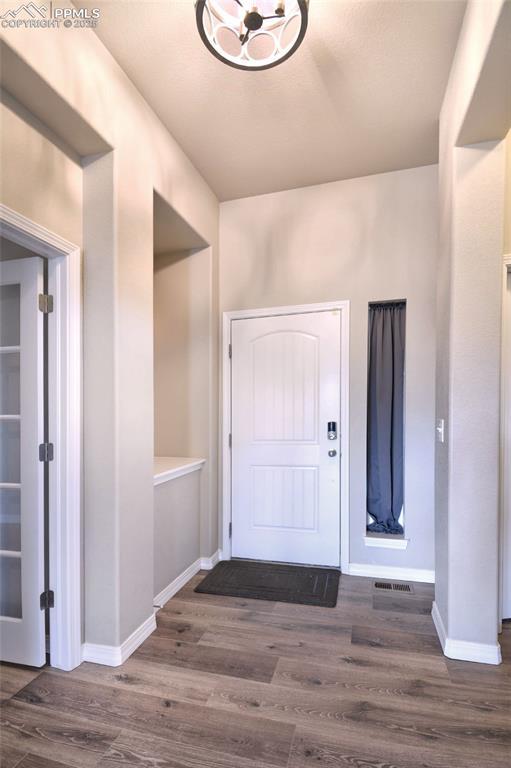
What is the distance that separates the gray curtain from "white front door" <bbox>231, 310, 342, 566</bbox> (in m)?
0.31

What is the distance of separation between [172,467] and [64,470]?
0.88 metres

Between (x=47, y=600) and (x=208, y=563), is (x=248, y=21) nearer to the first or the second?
(x=47, y=600)

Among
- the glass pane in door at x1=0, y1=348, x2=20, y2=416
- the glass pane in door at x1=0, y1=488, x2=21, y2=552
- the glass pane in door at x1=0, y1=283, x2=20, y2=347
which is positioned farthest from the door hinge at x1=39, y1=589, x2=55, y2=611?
the glass pane in door at x1=0, y1=283, x2=20, y2=347

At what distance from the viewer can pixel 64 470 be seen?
6.31 feet

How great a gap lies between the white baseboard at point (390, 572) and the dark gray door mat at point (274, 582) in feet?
0.47

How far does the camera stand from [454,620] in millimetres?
1992

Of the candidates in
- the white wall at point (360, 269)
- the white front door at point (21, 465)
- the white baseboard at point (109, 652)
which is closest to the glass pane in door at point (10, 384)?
the white front door at point (21, 465)

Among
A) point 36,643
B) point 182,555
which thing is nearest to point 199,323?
point 182,555

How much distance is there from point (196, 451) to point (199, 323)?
105cm

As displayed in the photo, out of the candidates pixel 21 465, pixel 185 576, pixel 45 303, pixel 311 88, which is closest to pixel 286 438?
pixel 185 576

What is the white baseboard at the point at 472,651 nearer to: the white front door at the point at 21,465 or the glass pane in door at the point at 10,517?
the white front door at the point at 21,465

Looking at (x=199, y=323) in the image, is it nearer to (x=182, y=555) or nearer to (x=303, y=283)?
(x=303, y=283)

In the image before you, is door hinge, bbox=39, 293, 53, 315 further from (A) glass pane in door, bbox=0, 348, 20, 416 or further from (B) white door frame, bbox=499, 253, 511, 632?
(B) white door frame, bbox=499, 253, 511, 632

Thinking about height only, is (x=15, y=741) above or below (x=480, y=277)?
below
